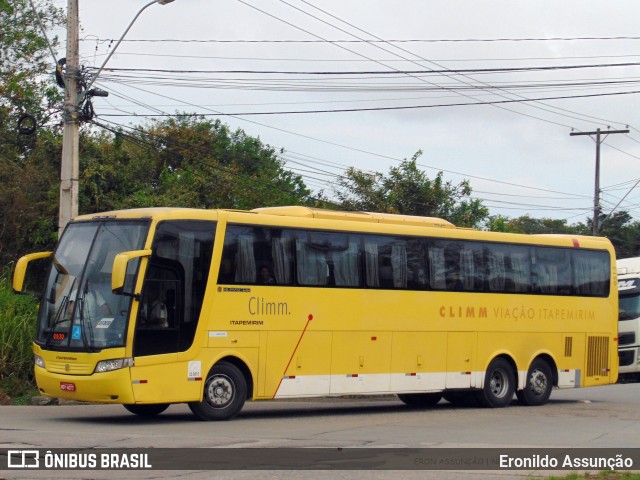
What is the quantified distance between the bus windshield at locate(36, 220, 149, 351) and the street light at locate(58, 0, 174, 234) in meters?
4.59

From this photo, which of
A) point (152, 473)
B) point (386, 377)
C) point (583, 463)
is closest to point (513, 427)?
point (386, 377)

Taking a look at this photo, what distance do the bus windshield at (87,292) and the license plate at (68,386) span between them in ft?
1.80

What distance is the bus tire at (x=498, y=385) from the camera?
838 inches

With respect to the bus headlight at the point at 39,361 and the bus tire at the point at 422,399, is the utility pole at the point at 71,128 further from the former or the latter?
the bus tire at the point at 422,399

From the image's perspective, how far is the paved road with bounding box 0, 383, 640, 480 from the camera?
502 inches

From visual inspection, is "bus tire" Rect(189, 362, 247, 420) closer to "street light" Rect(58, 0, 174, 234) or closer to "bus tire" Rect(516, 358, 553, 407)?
"street light" Rect(58, 0, 174, 234)

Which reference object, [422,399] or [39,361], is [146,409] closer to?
[39,361]

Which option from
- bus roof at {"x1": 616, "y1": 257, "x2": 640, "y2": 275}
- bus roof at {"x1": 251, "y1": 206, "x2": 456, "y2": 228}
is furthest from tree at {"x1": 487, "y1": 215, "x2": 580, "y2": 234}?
bus roof at {"x1": 251, "y1": 206, "x2": 456, "y2": 228}

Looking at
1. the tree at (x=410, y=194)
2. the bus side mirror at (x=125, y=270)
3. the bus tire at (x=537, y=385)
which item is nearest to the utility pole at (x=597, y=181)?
the tree at (x=410, y=194)

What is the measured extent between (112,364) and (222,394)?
2.18 m

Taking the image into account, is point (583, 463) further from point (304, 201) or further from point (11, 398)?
point (304, 201)

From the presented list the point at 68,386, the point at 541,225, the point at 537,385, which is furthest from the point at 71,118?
the point at 541,225

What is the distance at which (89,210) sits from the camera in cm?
3062

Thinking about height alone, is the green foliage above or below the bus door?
above
